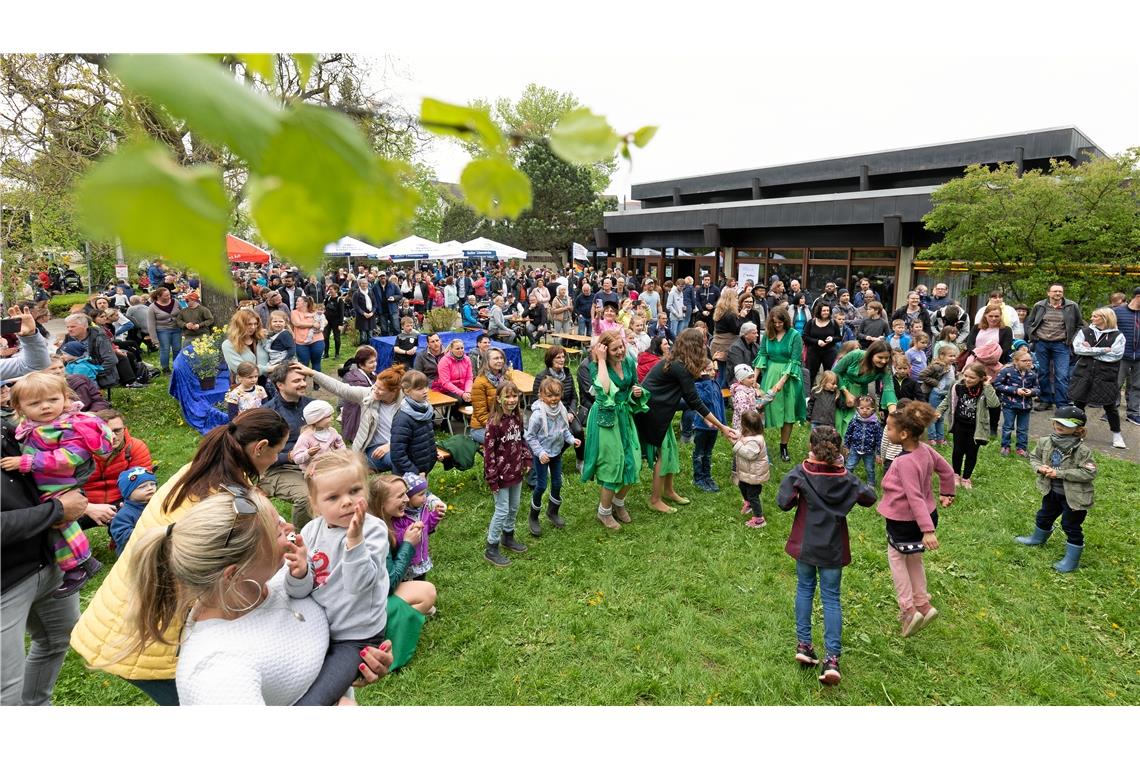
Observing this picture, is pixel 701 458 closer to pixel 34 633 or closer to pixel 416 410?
pixel 416 410

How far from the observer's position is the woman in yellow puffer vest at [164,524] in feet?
6.96

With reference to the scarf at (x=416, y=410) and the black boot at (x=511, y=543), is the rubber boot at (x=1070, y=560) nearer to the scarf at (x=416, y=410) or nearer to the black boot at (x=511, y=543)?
the black boot at (x=511, y=543)

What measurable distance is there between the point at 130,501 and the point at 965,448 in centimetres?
771

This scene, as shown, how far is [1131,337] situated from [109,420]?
12.0 metres

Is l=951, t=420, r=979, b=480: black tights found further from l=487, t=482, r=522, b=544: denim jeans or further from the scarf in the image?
the scarf

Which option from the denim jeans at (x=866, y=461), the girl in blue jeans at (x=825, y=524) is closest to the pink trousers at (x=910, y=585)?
the girl in blue jeans at (x=825, y=524)

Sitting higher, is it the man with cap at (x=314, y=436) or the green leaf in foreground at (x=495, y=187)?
the green leaf in foreground at (x=495, y=187)

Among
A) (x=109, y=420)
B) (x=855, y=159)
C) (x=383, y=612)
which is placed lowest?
(x=383, y=612)

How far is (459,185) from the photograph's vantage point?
46.8 inches

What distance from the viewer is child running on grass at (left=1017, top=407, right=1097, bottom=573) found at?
196 inches

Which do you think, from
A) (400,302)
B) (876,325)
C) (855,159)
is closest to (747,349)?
(876,325)

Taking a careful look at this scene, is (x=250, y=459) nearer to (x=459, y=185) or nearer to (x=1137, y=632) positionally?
(x=459, y=185)

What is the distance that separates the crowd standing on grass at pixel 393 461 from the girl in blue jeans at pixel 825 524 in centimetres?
2

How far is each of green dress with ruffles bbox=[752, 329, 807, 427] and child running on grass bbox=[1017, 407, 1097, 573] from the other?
254 cm
